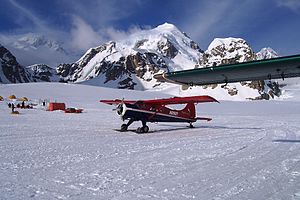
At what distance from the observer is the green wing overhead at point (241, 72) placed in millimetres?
8422

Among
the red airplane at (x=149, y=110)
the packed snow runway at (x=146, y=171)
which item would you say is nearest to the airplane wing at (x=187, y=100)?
the red airplane at (x=149, y=110)

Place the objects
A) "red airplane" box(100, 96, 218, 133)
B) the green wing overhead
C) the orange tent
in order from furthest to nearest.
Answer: the orange tent
"red airplane" box(100, 96, 218, 133)
the green wing overhead

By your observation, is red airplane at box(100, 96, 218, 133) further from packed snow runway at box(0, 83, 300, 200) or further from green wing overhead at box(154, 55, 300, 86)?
green wing overhead at box(154, 55, 300, 86)

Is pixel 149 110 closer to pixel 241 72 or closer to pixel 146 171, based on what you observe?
pixel 241 72

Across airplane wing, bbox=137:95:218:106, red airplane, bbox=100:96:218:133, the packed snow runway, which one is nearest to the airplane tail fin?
red airplane, bbox=100:96:218:133

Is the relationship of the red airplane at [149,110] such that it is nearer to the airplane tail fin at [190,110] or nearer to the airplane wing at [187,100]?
the airplane wing at [187,100]

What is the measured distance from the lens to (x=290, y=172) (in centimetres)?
702

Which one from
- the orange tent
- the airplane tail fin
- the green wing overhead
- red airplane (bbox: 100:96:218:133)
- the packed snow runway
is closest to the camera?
the packed snow runway

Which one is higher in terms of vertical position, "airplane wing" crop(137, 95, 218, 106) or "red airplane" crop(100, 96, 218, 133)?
"airplane wing" crop(137, 95, 218, 106)

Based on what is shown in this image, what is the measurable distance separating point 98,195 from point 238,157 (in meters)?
5.05

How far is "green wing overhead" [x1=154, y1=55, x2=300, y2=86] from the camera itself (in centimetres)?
842

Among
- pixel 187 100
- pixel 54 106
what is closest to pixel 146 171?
pixel 187 100

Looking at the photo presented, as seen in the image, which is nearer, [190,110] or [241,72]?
[241,72]

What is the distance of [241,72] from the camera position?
30.2 feet
